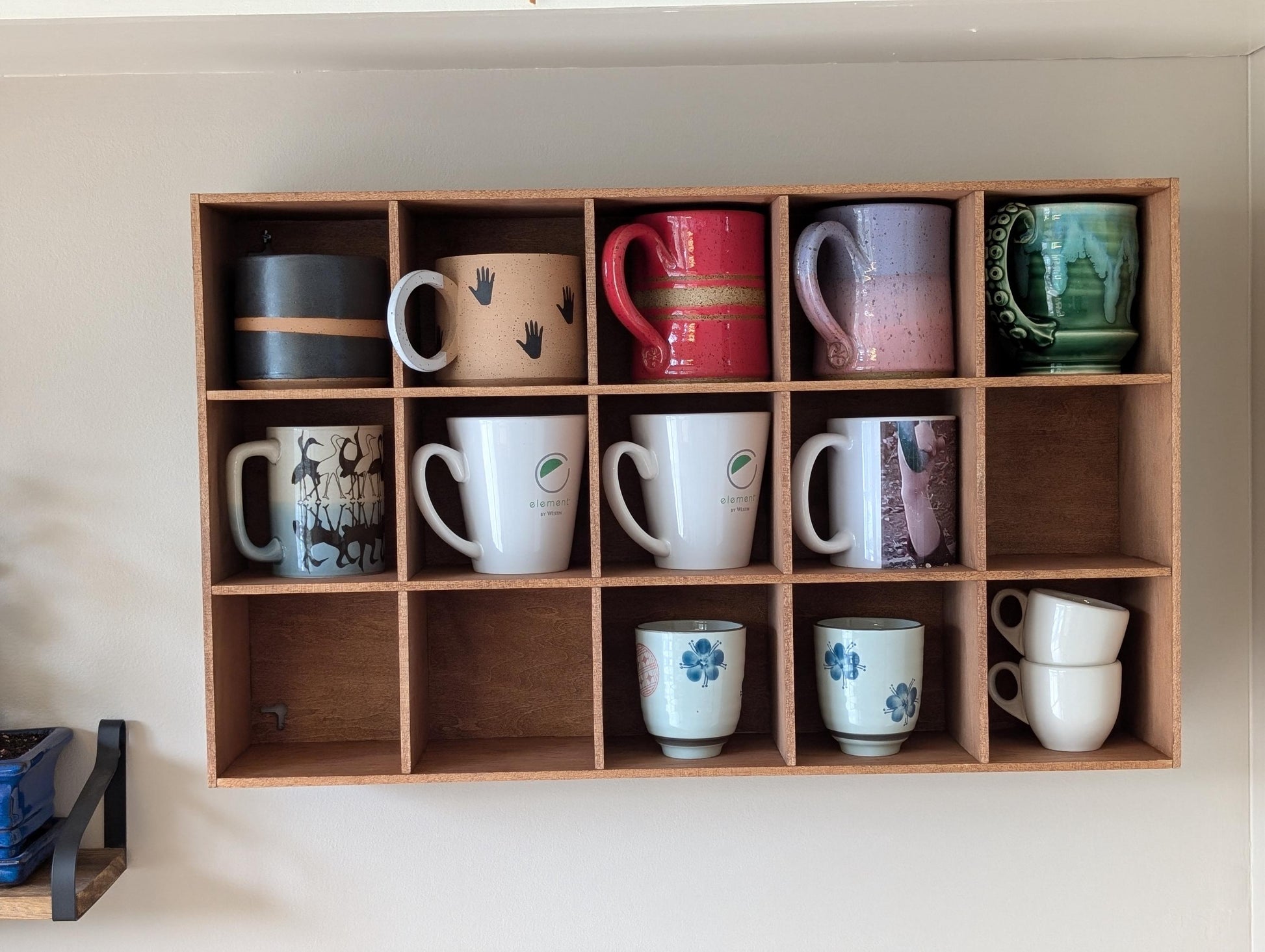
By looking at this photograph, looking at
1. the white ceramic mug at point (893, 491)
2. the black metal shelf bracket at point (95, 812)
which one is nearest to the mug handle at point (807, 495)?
the white ceramic mug at point (893, 491)

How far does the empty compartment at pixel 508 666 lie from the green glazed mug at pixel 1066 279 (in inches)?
23.2

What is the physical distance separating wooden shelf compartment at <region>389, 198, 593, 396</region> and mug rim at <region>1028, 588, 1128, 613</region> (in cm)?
59

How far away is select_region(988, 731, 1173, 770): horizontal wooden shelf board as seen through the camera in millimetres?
1188

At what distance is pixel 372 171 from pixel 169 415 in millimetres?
381

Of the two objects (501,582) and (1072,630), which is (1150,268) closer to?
(1072,630)

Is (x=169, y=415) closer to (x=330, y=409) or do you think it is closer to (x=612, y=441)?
(x=330, y=409)

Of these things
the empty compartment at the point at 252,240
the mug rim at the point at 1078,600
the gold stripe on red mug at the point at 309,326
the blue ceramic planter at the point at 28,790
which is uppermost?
the empty compartment at the point at 252,240

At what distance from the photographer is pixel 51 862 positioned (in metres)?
1.22

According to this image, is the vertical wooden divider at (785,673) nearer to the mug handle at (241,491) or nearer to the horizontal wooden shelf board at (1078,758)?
the horizontal wooden shelf board at (1078,758)

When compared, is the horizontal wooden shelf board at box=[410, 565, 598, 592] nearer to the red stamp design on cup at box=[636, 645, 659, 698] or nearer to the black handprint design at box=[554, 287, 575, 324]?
the red stamp design on cup at box=[636, 645, 659, 698]

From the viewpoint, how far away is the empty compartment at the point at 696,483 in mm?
1192

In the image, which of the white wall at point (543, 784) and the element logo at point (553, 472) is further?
the white wall at point (543, 784)

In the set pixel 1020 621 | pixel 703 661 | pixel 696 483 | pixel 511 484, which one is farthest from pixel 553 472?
pixel 1020 621

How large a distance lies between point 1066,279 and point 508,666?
0.76 m
